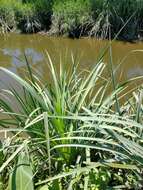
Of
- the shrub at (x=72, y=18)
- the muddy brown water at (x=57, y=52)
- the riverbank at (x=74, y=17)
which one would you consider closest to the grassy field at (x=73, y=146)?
the muddy brown water at (x=57, y=52)

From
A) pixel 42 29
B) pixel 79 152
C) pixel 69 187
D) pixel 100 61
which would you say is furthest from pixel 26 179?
pixel 42 29

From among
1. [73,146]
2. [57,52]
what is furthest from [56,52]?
[73,146]

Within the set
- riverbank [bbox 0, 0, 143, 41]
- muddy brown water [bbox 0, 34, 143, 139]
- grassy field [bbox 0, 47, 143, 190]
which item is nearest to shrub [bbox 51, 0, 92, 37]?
riverbank [bbox 0, 0, 143, 41]

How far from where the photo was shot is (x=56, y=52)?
26.5 ft

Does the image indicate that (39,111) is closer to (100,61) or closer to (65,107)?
(65,107)

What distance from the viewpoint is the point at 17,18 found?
31.3 feet

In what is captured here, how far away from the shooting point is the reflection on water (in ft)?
23.2

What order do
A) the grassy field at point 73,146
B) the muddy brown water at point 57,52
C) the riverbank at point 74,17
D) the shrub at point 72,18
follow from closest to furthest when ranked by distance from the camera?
1. the grassy field at point 73,146
2. the muddy brown water at point 57,52
3. the riverbank at point 74,17
4. the shrub at point 72,18

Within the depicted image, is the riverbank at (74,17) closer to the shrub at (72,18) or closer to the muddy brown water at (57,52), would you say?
the shrub at (72,18)

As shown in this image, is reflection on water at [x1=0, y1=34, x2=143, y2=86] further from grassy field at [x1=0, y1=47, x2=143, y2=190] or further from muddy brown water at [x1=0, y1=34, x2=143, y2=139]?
grassy field at [x1=0, y1=47, x2=143, y2=190]

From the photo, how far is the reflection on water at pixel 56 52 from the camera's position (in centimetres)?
708

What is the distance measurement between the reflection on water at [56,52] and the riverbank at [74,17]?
23cm

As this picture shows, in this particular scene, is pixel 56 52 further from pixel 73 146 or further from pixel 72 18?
pixel 73 146

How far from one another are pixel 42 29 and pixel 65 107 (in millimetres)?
7136
